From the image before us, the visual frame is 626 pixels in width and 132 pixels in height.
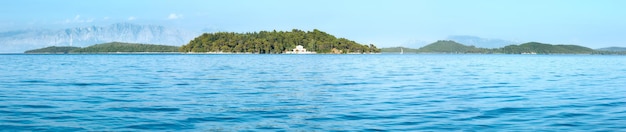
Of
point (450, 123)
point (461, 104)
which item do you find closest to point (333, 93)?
point (461, 104)

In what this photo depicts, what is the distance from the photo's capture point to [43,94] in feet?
78.3

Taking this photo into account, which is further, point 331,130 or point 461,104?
point 461,104

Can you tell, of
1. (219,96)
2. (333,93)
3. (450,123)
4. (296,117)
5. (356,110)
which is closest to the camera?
(450,123)

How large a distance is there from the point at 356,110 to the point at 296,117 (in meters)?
2.27

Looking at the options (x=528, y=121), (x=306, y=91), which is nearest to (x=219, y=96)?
(x=306, y=91)

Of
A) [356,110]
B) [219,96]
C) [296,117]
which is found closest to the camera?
[296,117]

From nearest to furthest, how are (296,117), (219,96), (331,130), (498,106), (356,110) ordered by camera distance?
→ (331,130) → (296,117) → (356,110) → (498,106) → (219,96)

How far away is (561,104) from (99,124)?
14.4 m

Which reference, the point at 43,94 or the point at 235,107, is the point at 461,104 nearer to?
the point at 235,107

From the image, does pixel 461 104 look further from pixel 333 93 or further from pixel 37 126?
pixel 37 126

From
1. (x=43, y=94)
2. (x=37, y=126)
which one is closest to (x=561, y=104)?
(x=37, y=126)

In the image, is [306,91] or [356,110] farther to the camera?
[306,91]

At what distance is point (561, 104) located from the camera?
805 inches

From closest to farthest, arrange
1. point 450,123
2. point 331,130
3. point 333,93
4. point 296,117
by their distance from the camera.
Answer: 1. point 331,130
2. point 450,123
3. point 296,117
4. point 333,93
